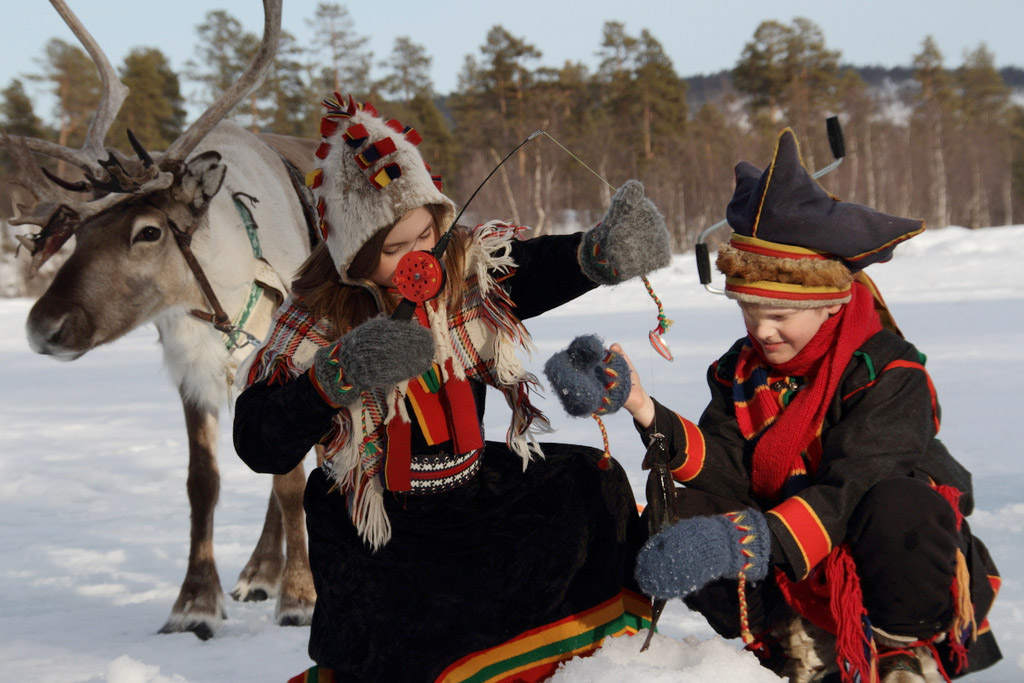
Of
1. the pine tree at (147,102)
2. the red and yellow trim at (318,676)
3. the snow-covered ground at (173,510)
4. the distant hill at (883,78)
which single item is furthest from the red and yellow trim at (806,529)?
the distant hill at (883,78)

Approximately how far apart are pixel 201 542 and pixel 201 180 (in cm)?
126

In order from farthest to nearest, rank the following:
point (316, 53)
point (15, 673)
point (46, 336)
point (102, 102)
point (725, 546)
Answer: point (316, 53) < point (102, 102) < point (46, 336) < point (15, 673) < point (725, 546)

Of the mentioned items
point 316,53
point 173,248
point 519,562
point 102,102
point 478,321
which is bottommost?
point 519,562

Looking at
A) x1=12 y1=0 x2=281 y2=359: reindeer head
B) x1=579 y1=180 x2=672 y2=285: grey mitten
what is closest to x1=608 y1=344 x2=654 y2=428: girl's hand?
x1=579 y1=180 x2=672 y2=285: grey mitten

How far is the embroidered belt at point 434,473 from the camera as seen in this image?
6.41ft

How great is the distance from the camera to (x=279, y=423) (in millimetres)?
1780

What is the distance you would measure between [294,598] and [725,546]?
1.92 metres

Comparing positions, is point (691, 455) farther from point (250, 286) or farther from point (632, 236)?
point (250, 286)

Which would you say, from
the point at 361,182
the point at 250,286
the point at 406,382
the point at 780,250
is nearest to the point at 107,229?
the point at 250,286

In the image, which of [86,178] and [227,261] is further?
[227,261]

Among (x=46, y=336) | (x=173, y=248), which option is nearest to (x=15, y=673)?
(x=46, y=336)

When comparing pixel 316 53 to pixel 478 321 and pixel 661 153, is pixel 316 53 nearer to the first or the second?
pixel 661 153

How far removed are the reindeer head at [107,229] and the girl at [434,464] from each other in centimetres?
114

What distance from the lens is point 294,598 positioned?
3.02m
